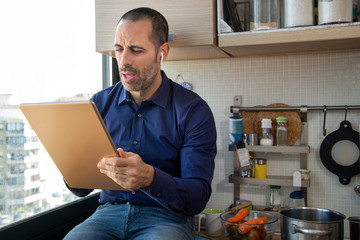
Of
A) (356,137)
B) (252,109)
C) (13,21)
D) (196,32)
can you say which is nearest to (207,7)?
(196,32)

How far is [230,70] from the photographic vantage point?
1808 mm

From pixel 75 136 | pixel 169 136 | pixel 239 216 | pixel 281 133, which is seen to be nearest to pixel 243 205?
pixel 239 216

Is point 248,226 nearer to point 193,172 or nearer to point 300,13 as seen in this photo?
point 193,172

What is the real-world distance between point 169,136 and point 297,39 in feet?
2.04

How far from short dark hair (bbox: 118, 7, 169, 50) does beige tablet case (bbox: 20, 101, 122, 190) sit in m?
0.48

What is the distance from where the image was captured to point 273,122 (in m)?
1.73

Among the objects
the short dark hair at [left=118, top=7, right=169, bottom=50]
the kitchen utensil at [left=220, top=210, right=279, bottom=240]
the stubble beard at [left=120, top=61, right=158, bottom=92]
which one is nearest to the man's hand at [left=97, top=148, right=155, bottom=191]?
the stubble beard at [left=120, top=61, right=158, bottom=92]

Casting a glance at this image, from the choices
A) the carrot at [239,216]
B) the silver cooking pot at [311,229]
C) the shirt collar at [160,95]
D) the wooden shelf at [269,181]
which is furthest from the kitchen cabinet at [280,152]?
the shirt collar at [160,95]

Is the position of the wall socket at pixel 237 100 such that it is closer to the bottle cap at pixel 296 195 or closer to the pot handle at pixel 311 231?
the bottle cap at pixel 296 195

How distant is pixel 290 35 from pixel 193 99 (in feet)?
1.51

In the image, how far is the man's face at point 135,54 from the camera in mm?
1257

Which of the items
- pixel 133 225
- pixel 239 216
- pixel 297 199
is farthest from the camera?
pixel 297 199

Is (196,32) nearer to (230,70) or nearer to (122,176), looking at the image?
(230,70)

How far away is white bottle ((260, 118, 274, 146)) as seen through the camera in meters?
1.67
